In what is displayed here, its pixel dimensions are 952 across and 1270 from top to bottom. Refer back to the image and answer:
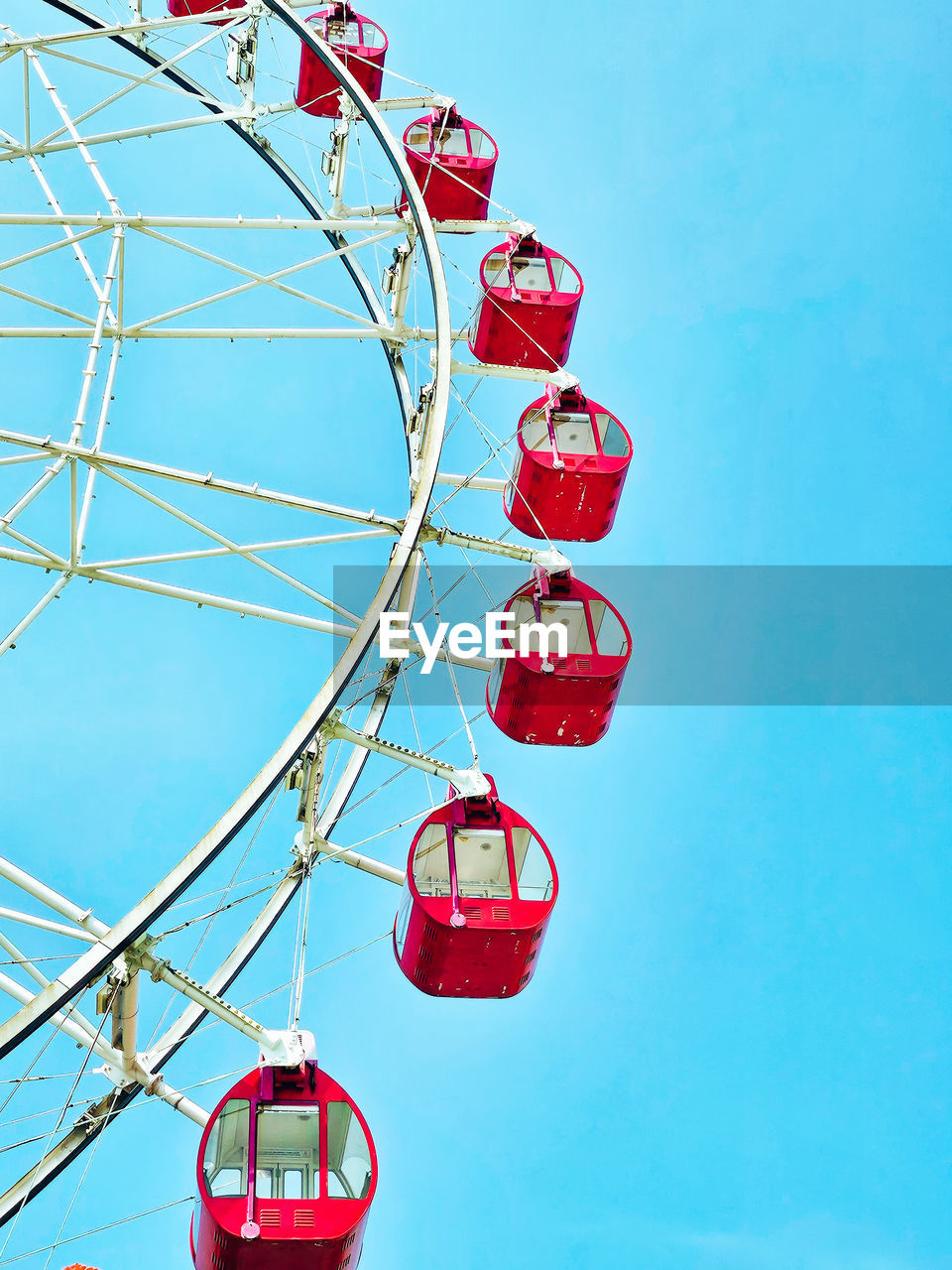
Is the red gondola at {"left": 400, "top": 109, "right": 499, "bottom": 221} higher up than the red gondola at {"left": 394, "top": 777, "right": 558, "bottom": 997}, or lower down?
higher up

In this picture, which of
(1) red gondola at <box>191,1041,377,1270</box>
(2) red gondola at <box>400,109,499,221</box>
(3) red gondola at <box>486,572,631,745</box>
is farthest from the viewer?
(2) red gondola at <box>400,109,499,221</box>

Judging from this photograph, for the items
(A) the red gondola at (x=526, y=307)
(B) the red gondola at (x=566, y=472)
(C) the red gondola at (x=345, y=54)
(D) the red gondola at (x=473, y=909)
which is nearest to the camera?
(D) the red gondola at (x=473, y=909)

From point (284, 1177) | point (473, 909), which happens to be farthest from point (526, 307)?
point (284, 1177)

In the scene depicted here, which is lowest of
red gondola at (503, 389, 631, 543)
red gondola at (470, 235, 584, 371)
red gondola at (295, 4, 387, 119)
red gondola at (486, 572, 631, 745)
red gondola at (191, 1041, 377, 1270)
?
red gondola at (191, 1041, 377, 1270)

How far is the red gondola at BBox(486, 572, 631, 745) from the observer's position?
1928cm

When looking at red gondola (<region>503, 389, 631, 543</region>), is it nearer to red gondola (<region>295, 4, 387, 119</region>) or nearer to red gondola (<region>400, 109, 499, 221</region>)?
red gondola (<region>400, 109, 499, 221</region>)

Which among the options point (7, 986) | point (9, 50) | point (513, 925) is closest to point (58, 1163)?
point (7, 986)

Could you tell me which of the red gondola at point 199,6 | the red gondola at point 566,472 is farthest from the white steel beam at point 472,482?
the red gondola at point 199,6

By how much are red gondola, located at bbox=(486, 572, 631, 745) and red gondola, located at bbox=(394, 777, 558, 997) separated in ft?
9.09

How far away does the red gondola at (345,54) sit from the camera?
26375 mm

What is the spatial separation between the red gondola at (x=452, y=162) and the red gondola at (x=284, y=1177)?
15981mm

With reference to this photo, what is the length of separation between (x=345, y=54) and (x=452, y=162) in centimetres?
357

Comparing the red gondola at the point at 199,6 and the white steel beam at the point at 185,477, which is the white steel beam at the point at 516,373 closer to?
the white steel beam at the point at 185,477

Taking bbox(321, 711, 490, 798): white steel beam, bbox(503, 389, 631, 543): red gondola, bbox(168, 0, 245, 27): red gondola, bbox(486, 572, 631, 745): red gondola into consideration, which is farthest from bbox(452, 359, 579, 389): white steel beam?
bbox(168, 0, 245, 27): red gondola
